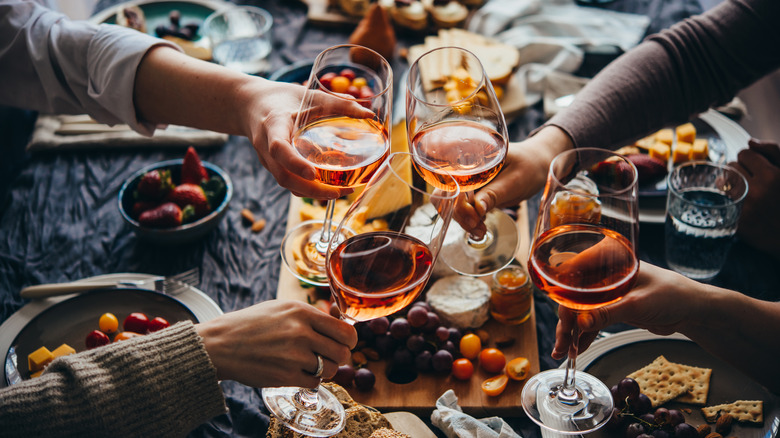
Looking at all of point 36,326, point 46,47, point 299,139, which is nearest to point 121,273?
point 36,326

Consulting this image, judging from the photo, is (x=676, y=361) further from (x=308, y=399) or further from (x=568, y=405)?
(x=308, y=399)

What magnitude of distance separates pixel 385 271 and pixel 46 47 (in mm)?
1076

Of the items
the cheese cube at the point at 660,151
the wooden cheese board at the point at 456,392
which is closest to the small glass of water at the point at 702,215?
the cheese cube at the point at 660,151

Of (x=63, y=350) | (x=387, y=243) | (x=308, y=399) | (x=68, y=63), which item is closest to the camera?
(x=387, y=243)

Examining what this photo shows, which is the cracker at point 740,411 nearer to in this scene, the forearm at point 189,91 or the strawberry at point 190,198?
the forearm at point 189,91

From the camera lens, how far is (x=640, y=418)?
1062 millimetres

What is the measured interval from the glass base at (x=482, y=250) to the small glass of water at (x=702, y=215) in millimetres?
351

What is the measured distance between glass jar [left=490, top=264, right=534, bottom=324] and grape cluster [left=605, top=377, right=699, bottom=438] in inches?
10.8

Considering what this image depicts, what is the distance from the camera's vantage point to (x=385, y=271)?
A: 2.86ft

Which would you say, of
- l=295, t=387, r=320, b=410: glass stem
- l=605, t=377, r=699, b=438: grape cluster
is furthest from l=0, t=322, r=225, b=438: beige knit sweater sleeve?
l=605, t=377, r=699, b=438: grape cluster

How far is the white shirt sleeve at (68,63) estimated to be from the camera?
1.39 metres

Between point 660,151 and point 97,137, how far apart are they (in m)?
1.58

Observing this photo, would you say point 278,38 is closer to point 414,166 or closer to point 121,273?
point 121,273

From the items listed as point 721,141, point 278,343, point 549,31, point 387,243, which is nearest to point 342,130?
point 387,243
